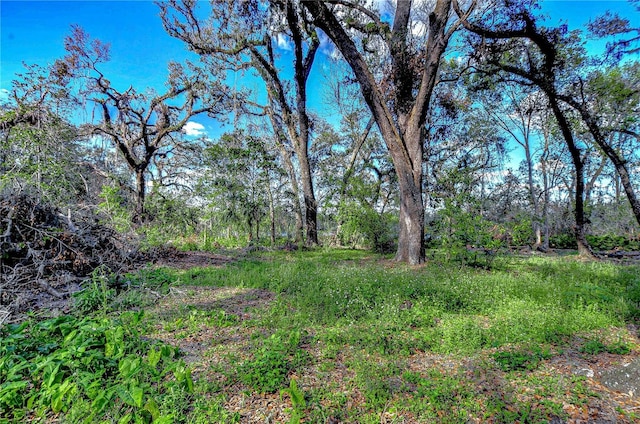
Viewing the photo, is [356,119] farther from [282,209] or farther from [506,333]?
[506,333]

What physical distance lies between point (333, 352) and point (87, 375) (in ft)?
6.56

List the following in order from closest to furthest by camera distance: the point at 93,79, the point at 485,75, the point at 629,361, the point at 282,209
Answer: the point at 629,361 → the point at 485,75 → the point at 93,79 → the point at 282,209

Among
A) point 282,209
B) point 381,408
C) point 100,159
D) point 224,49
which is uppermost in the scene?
point 224,49

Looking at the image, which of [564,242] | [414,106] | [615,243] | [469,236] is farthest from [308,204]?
[615,243]

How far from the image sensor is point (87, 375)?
2084 millimetres

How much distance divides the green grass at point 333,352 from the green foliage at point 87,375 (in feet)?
0.04

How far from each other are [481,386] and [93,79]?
1291 cm

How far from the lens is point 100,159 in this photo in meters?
11.2

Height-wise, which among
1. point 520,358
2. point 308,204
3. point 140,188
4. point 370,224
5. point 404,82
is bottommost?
point 520,358

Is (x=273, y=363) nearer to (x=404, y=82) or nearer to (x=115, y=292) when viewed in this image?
(x=115, y=292)

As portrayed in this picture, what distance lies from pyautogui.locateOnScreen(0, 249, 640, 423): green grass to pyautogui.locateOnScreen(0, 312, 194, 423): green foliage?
0.04 ft

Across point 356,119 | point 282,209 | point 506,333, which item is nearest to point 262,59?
point 356,119

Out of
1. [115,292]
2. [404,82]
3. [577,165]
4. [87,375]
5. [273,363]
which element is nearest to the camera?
[87,375]

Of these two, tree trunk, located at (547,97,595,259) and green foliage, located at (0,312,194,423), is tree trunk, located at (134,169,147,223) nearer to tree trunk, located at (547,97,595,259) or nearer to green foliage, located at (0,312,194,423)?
green foliage, located at (0,312,194,423)
